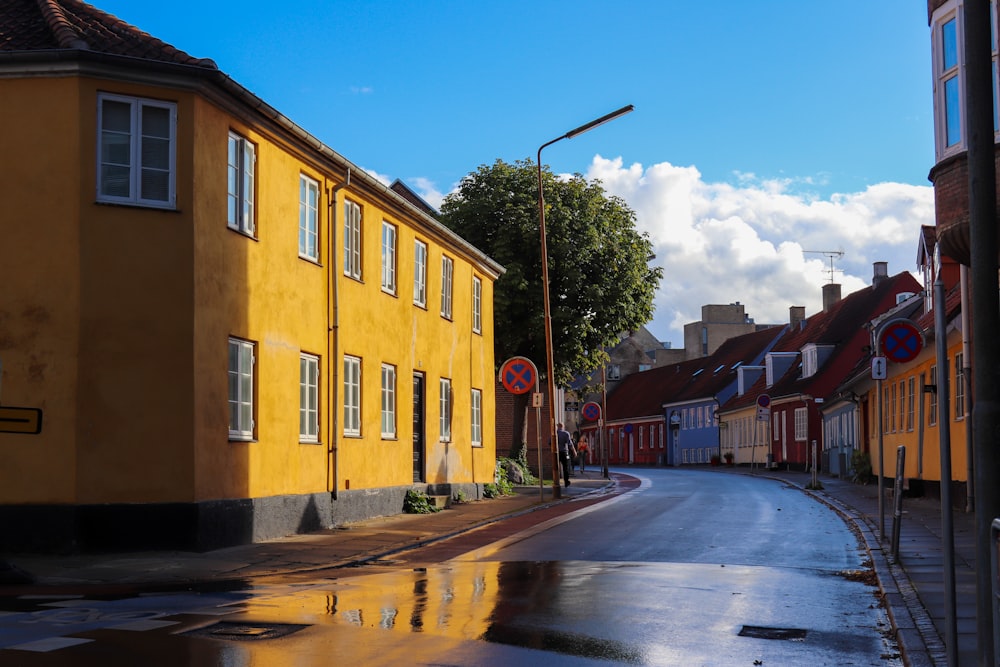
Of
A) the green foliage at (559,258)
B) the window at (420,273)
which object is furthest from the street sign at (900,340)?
the green foliage at (559,258)

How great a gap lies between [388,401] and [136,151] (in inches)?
364

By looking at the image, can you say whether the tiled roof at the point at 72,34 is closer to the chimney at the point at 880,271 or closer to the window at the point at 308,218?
the window at the point at 308,218

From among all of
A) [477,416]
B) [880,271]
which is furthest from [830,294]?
[477,416]

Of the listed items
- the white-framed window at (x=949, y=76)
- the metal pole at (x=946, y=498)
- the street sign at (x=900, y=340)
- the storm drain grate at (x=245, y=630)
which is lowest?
the storm drain grate at (x=245, y=630)

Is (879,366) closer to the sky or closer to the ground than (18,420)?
closer to the sky

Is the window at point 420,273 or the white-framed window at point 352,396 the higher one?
the window at point 420,273

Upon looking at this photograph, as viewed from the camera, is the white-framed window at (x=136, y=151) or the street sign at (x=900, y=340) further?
the white-framed window at (x=136, y=151)

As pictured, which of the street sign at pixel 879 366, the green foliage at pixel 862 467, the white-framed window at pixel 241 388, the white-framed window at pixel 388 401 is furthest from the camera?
the green foliage at pixel 862 467

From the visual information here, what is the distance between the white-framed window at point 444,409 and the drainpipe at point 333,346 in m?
6.80

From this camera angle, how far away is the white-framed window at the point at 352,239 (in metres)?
21.5

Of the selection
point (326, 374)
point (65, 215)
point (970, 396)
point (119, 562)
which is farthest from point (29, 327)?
point (970, 396)

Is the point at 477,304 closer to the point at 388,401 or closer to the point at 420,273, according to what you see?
the point at 420,273

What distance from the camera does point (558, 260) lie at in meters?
41.7

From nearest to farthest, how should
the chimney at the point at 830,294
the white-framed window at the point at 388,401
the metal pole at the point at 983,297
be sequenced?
the metal pole at the point at 983,297 → the white-framed window at the point at 388,401 → the chimney at the point at 830,294
